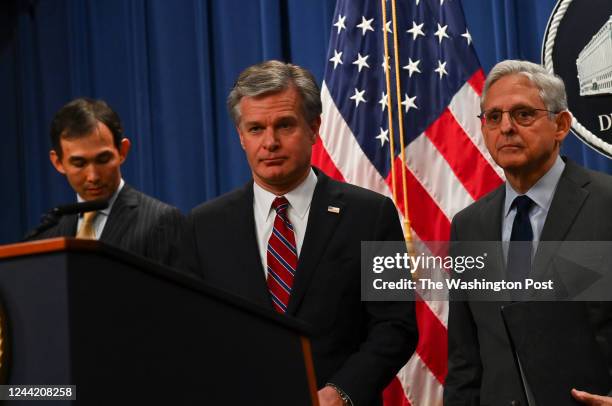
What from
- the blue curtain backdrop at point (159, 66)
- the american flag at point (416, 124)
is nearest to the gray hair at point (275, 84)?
the american flag at point (416, 124)

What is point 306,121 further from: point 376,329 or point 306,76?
point 376,329

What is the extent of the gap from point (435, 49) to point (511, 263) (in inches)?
51.1

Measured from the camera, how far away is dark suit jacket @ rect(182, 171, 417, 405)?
7.79 feet

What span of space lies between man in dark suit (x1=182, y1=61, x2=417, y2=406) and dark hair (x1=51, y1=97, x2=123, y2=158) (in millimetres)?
681

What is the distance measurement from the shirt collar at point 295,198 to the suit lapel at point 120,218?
536 millimetres

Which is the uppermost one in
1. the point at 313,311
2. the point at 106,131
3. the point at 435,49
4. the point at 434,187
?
the point at 435,49

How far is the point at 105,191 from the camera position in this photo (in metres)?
3.07

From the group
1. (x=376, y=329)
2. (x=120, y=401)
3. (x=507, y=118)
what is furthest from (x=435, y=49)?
(x=120, y=401)

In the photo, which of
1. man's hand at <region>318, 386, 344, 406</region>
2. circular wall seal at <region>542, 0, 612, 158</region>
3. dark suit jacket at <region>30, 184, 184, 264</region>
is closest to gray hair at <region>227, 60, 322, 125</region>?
dark suit jacket at <region>30, 184, 184, 264</region>

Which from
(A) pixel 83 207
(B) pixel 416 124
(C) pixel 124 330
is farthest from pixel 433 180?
(C) pixel 124 330

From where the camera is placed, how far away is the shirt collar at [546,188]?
258cm

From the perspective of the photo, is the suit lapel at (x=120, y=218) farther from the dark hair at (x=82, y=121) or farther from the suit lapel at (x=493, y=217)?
the suit lapel at (x=493, y=217)

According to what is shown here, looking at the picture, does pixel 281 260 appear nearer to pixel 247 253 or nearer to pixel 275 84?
pixel 247 253

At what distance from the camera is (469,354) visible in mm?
2594
